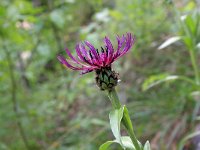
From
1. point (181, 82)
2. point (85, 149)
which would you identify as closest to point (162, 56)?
point (181, 82)

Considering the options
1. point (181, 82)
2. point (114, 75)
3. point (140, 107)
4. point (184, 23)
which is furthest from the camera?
point (181, 82)

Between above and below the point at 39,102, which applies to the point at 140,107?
below

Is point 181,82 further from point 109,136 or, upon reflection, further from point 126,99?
point 109,136

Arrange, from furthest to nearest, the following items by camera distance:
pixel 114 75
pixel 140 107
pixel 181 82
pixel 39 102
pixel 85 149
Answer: pixel 39 102
pixel 181 82
pixel 140 107
pixel 85 149
pixel 114 75

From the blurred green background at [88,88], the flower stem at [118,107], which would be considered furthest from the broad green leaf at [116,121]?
the blurred green background at [88,88]

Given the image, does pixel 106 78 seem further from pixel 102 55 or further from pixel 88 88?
pixel 88 88

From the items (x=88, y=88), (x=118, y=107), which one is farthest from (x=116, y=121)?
(x=88, y=88)

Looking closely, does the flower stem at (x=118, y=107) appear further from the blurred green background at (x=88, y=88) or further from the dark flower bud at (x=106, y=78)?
the blurred green background at (x=88, y=88)

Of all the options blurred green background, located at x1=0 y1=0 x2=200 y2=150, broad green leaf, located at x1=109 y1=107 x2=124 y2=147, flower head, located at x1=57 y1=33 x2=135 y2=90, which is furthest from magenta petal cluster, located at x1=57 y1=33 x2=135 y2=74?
blurred green background, located at x1=0 y1=0 x2=200 y2=150
